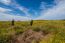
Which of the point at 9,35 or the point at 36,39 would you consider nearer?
the point at 36,39

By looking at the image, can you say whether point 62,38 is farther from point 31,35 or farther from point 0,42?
point 0,42

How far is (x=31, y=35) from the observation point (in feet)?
45.4

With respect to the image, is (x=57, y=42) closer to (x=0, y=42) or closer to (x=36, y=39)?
(x=36, y=39)

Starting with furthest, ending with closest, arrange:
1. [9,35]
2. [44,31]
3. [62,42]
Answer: [44,31] < [9,35] < [62,42]

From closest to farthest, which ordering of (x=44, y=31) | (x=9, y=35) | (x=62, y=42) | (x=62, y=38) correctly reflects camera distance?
(x=62, y=42), (x=62, y=38), (x=9, y=35), (x=44, y=31)

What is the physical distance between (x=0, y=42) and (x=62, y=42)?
17.7 ft

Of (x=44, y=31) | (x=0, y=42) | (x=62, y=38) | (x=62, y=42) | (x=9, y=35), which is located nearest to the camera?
(x=62, y=42)

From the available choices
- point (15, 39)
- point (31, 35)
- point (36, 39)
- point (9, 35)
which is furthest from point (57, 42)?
point (9, 35)

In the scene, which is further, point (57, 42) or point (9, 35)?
point (9, 35)

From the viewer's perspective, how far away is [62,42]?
448 inches

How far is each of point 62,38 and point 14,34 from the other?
5061mm

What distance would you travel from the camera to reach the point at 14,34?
1529 centimetres

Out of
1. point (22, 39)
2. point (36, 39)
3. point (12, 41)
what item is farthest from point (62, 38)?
point (12, 41)

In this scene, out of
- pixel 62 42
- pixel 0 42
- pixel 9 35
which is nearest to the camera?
pixel 62 42
